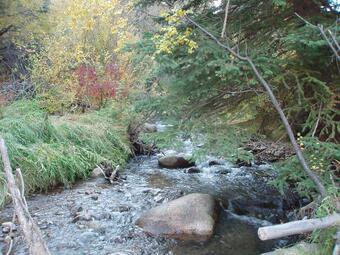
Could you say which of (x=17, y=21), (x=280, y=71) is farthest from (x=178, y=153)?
(x=17, y=21)

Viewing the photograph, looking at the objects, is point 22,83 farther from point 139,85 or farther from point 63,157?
point 63,157

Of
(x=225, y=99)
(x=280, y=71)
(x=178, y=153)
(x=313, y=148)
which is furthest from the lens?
(x=178, y=153)

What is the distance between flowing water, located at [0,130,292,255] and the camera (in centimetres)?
422

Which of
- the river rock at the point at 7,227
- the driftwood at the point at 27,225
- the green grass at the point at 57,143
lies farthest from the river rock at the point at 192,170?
the driftwood at the point at 27,225

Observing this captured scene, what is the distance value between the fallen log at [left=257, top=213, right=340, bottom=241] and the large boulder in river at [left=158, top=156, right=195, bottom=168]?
5.02 metres

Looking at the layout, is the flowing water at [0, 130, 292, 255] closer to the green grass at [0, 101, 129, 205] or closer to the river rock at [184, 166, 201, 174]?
the river rock at [184, 166, 201, 174]

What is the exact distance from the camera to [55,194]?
5.89 meters

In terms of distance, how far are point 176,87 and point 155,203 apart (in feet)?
6.33

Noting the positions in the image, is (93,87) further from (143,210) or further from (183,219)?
(183,219)

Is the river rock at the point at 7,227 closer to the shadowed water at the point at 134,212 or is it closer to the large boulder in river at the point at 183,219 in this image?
the shadowed water at the point at 134,212

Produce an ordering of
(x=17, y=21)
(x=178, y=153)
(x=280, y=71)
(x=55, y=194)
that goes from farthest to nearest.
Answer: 1. (x=17, y=21)
2. (x=178, y=153)
3. (x=55, y=194)
4. (x=280, y=71)

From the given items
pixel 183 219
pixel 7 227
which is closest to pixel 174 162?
pixel 183 219

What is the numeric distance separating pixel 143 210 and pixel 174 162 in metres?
2.59

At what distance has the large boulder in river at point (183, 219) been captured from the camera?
450 cm
